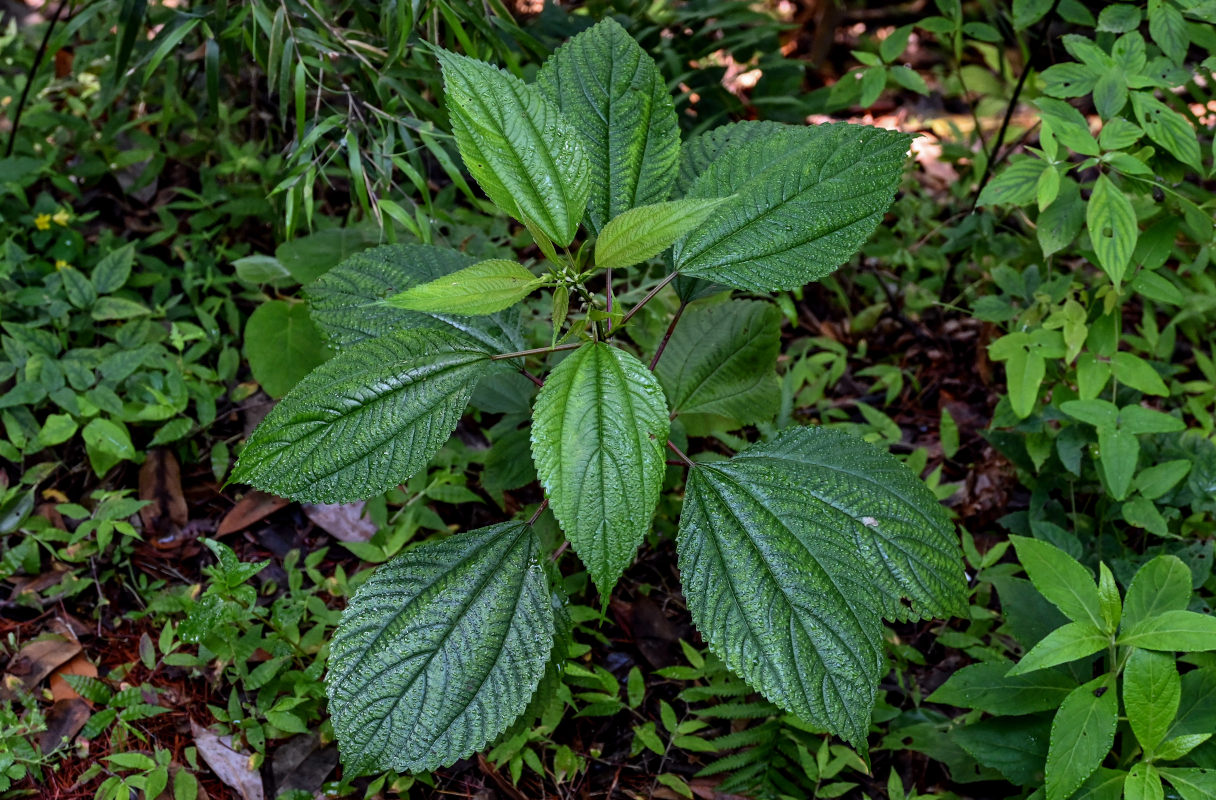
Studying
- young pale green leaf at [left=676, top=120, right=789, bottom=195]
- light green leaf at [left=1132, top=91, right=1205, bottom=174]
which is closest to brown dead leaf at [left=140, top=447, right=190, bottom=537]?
young pale green leaf at [left=676, top=120, right=789, bottom=195]

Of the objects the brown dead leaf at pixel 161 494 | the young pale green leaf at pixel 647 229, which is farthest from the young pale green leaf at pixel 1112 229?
the brown dead leaf at pixel 161 494

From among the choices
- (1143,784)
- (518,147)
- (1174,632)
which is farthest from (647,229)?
(1143,784)

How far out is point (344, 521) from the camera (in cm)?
238

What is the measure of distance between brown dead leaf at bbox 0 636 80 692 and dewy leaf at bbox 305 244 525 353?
1032 millimetres

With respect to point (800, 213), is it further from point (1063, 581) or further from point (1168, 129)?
point (1168, 129)

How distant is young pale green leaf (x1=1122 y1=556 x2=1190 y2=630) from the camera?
1733 mm

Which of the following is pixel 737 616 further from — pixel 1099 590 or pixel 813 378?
pixel 813 378

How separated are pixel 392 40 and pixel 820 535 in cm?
151

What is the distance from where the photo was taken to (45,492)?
92.9 inches

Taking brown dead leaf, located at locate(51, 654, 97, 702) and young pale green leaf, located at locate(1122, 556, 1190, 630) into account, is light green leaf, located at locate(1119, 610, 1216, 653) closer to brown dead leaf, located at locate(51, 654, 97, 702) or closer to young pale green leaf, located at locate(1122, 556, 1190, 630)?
young pale green leaf, located at locate(1122, 556, 1190, 630)

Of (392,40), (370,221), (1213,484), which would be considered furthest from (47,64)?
(1213,484)

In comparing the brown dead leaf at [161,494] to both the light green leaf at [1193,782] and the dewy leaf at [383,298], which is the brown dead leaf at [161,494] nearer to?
the dewy leaf at [383,298]

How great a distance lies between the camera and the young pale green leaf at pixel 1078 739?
1591 millimetres

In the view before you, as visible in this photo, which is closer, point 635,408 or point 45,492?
point 635,408
